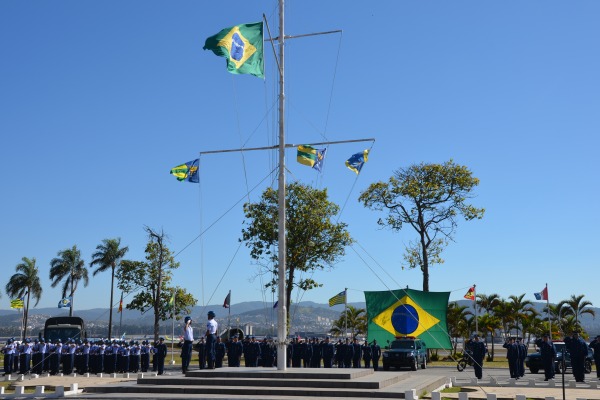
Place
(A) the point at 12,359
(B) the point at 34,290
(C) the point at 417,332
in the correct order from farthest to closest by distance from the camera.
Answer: (B) the point at 34,290 → (C) the point at 417,332 → (A) the point at 12,359

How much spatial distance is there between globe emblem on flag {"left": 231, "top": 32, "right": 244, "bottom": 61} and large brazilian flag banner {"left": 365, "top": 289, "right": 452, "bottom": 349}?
19.1 meters

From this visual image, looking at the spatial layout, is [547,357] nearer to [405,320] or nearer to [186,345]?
[405,320]

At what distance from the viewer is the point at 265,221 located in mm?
40000

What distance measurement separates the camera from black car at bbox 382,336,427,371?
3059cm

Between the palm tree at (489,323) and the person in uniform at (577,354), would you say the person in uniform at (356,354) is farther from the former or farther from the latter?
the palm tree at (489,323)

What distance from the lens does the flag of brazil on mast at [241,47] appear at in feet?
61.2

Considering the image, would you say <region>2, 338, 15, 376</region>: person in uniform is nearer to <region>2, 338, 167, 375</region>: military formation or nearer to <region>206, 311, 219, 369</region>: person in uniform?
<region>2, 338, 167, 375</region>: military formation

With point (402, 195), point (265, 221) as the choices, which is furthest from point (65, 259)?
point (402, 195)

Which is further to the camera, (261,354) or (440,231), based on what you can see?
(440,231)

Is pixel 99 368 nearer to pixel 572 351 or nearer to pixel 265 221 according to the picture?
pixel 265 221

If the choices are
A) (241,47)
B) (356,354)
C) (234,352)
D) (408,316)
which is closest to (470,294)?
(408,316)

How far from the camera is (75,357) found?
2777cm

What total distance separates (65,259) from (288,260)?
118 feet

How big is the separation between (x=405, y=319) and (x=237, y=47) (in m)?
20.5
